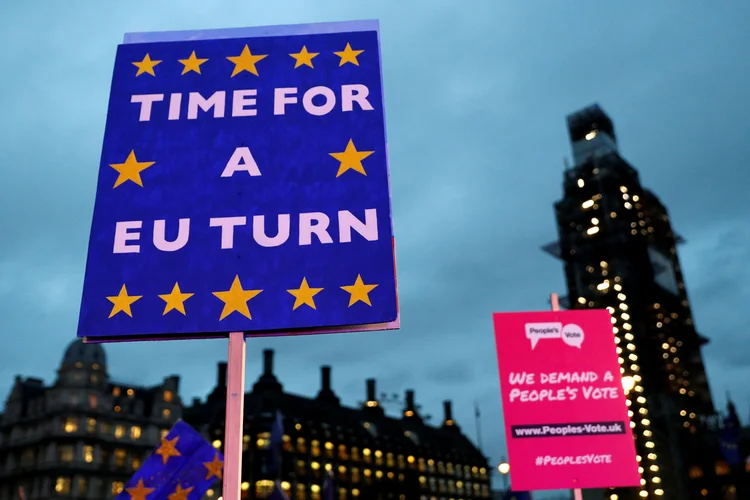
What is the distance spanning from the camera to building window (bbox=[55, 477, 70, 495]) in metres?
73.9

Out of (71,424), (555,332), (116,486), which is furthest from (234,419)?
(116,486)

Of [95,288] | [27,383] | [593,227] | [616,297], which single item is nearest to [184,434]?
[95,288]

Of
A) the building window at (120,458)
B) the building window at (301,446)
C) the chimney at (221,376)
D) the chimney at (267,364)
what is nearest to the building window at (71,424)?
the building window at (120,458)

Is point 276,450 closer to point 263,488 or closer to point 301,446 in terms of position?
point 263,488

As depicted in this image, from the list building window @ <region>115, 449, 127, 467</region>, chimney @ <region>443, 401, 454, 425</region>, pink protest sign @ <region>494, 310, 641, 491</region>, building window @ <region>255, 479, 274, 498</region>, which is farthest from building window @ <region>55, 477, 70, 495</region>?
chimney @ <region>443, 401, 454, 425</region>

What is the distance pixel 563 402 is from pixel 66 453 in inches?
3093

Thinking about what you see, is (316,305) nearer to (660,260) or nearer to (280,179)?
(280,179)

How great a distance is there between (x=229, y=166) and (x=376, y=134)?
1551mm

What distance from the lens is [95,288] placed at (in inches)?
242

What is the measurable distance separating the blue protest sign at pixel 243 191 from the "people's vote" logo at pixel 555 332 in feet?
17.4

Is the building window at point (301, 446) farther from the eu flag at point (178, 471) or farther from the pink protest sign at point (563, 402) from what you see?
the pink protest sign at point (563, 402)

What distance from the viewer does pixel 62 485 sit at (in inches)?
2923

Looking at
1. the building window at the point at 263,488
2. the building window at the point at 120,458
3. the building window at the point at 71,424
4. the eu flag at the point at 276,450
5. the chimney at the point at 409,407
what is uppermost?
the chimney at the point at 409,407

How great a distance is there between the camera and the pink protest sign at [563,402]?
1003 centimetres
